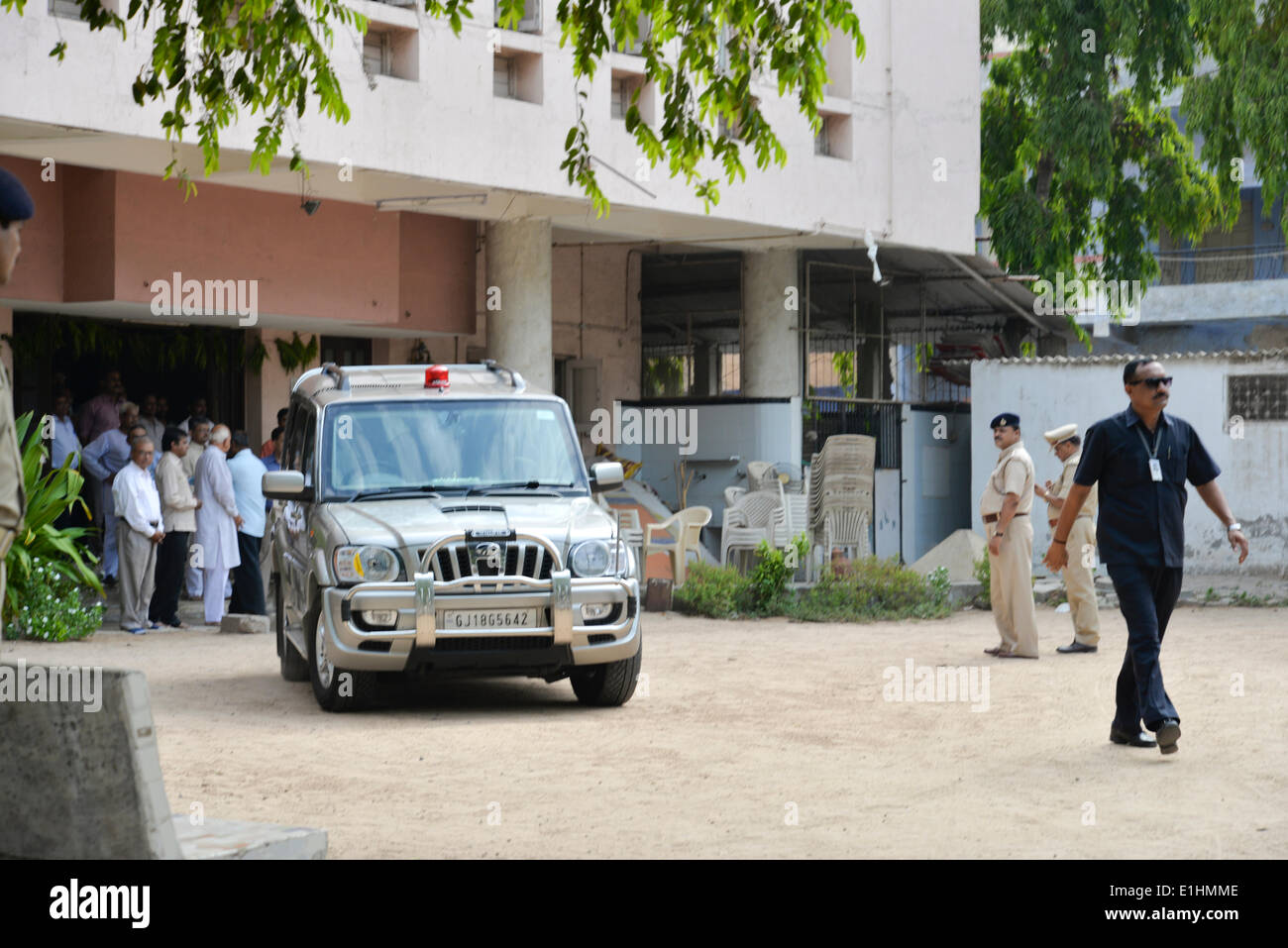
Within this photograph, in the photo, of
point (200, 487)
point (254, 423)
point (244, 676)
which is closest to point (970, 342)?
point (254, 423)

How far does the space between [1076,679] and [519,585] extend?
4.53 metres

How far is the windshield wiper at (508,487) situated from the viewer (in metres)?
10.9

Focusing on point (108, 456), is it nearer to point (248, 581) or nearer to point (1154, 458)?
point (248, 581)

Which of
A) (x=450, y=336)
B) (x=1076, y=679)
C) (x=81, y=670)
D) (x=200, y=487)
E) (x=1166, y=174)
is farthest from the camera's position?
(x=1166, y=174)

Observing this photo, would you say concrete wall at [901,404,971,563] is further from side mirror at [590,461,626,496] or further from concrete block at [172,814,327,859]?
concrete block at [172,814,327,859]

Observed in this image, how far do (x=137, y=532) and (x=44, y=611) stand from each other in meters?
1.24

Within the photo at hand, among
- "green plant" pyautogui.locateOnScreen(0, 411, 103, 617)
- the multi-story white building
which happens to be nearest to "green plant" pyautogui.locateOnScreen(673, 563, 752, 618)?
the multi-story white building

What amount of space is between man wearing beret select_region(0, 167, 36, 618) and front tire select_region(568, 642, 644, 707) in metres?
6.51

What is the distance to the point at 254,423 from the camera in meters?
22.4

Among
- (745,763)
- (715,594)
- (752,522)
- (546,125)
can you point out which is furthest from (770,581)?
(745,763)

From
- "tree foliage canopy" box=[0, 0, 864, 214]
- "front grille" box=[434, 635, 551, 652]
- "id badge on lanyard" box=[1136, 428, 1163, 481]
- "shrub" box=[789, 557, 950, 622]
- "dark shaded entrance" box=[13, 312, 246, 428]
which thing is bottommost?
"shrub" box=[789, 557, 950, 622]

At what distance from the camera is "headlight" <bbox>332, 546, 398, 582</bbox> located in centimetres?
1021
